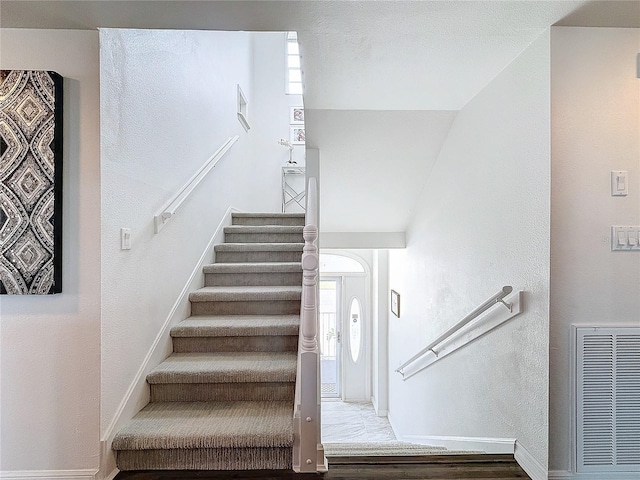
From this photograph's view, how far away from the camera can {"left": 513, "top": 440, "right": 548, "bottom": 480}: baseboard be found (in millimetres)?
1653

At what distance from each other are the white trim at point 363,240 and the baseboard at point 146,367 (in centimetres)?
154

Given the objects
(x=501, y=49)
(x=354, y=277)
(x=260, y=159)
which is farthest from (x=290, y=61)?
(x=501, y=49)

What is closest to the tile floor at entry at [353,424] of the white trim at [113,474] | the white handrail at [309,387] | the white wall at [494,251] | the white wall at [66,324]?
the white wall at [494,251]

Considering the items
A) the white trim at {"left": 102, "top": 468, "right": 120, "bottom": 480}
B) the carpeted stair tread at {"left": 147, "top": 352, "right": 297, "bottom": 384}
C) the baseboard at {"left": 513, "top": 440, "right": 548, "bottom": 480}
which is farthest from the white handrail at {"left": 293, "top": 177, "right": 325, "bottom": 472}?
the baseboard at {"left": 513, "top": 440, "right": 548, "bottom": 480}

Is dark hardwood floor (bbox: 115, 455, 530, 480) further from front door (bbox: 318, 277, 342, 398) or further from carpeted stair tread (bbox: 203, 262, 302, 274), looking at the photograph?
front door (bbox: 318, 277, 342, 398)

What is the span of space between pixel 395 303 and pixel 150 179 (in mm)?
3570

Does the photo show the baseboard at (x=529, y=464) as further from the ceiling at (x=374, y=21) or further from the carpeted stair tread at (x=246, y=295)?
the ceiling at (x=374, y=21)

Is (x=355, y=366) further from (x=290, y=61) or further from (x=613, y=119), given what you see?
(x=613, y=119)

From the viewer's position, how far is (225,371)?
2.07 metres

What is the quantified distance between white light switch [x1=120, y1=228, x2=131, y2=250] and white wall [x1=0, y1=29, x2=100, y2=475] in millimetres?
176

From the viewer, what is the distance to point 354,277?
6.14 meters

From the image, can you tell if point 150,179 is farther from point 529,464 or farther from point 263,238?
point 529,464

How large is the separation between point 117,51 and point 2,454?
1887mm

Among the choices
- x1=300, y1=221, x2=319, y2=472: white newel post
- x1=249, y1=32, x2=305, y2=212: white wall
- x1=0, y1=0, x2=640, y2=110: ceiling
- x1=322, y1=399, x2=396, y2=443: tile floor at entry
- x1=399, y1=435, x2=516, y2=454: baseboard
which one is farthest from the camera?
x1=249, y1=32, x2=305, y2=212: white wall
